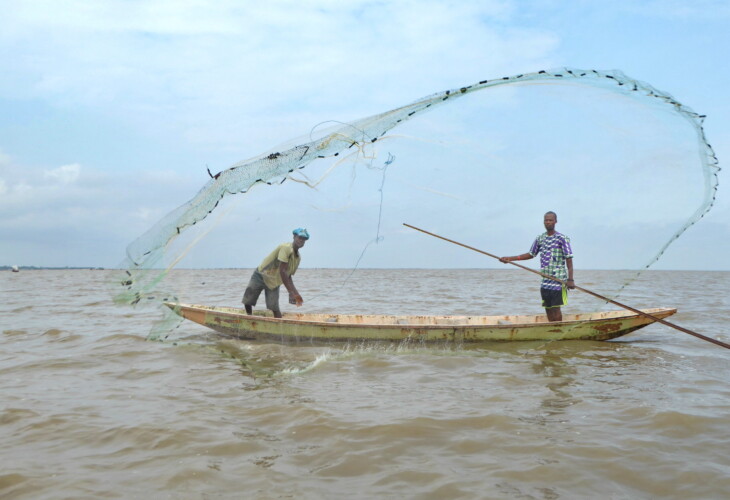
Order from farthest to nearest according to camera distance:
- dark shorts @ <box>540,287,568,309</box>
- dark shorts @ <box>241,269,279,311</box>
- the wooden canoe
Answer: dark shorts @ <box>241,269,279,311</box> → the wooden canoe → dark shorts @ <box>540,287,568,309</box>

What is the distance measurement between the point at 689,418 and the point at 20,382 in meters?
7.38

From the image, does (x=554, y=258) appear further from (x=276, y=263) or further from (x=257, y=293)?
(x=257, y=293)

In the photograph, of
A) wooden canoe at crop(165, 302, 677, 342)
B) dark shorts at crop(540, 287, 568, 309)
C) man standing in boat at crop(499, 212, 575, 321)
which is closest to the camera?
man standing in boat at crop(499, 212, 575, 321)

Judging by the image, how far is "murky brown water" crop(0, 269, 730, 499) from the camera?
363 centimetres

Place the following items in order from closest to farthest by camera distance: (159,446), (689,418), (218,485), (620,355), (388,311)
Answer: (218,485), (159,446), (689,418), (620,355), (388,311)

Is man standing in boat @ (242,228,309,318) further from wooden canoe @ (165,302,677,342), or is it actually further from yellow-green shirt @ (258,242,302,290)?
wooden canoe @ (165,302,677,342)

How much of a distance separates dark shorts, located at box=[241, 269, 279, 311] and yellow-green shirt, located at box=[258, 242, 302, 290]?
0.37ft

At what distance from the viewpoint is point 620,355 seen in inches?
322

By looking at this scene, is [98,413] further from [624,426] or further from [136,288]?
[624,426]

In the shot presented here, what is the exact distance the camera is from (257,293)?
956 centimetres

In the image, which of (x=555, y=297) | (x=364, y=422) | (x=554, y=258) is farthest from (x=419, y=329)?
(x=364, y=422)

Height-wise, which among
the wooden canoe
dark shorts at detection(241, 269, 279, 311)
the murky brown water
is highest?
dark shorts at detection(241, 269, 279, 311)

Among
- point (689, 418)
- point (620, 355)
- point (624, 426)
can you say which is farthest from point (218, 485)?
point (620, 355)

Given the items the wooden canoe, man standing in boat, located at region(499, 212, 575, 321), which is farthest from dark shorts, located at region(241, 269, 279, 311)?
man standing in boat, located at region(499, 212, 575, 321)
